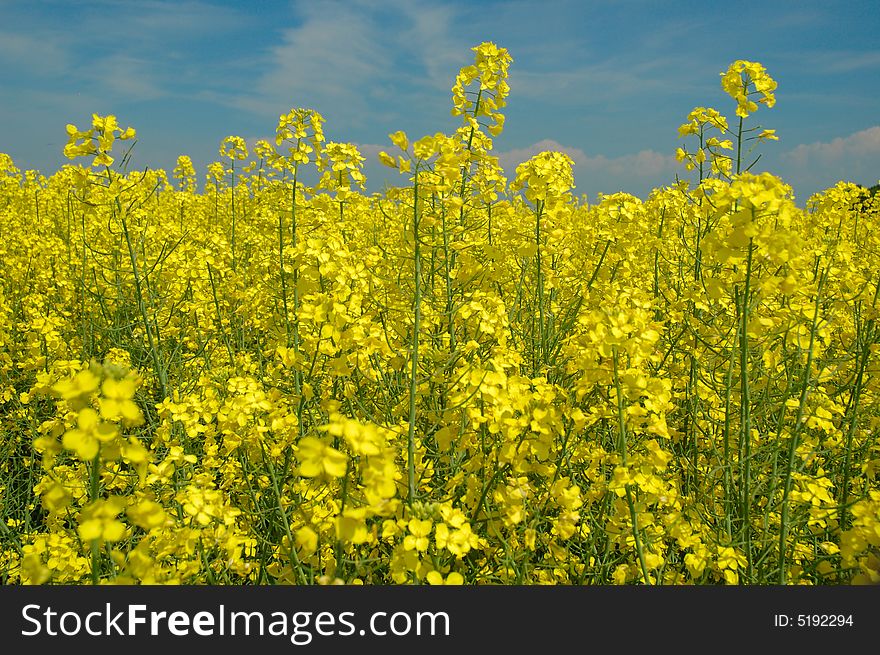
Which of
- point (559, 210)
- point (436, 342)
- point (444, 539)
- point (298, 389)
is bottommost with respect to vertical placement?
point (444, 539)

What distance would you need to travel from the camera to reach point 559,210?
2.91m

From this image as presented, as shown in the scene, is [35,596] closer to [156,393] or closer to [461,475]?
[461,475]

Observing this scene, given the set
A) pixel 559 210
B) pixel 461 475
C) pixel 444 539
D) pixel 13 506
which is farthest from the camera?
pixel 13 506

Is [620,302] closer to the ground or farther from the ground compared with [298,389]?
farther from the ground

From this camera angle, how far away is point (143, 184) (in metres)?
2.72

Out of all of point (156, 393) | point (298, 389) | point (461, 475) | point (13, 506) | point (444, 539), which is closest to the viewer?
point (444, 539)

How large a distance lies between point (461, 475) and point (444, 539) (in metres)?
0.45

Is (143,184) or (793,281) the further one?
(143,184)

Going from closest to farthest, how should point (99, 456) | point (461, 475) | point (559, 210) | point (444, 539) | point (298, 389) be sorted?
point (99, 456) → point (444, 539) → point (461, 475) → point (298, 389) → point (559, 210)

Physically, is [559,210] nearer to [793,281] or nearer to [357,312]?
[793,281]

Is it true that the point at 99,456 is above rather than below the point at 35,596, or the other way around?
above

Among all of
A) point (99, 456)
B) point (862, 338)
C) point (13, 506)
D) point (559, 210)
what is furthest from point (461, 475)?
point (13, 506)

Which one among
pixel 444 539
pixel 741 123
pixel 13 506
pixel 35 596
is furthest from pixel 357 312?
pixel 13 506

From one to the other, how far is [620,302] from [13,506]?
11.6ft
